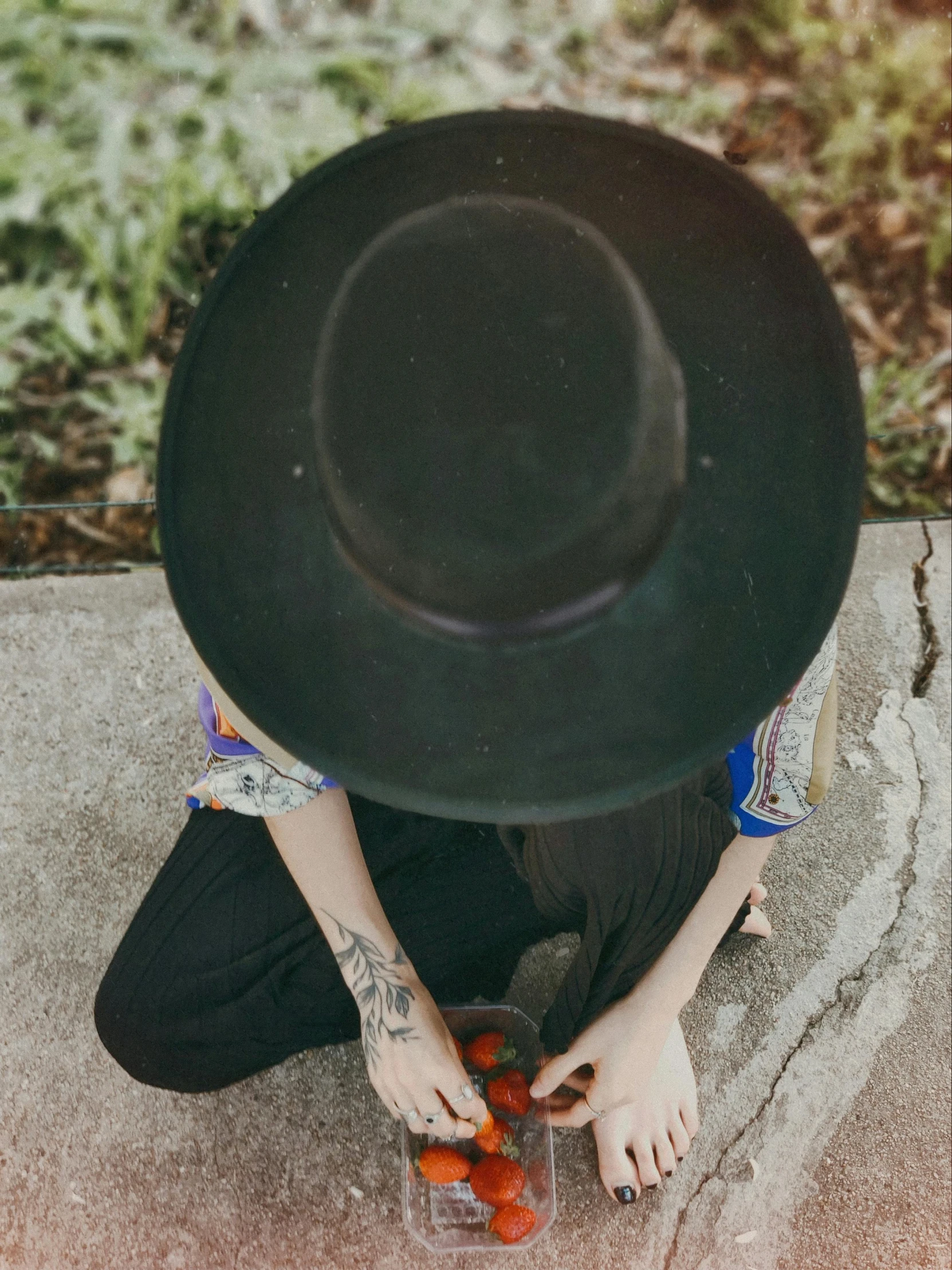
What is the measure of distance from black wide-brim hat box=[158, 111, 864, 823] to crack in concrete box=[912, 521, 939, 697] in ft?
4.14

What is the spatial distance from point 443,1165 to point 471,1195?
0.31 feet

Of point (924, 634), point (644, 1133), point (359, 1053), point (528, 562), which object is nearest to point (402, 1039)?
point (359, 1053)

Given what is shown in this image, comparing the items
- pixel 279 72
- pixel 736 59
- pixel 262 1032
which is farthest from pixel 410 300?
pixel 736 59

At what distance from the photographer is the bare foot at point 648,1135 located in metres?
1.55

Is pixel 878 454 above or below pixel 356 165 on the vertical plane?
below

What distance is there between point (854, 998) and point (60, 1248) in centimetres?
140

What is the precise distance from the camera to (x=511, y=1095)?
152cm

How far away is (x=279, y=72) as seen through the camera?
2211 millimetres

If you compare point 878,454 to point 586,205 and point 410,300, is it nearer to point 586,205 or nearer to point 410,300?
point 586,205

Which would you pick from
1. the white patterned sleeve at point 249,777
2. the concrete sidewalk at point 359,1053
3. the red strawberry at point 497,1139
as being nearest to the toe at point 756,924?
the concrete sidewalk at point 359,1053

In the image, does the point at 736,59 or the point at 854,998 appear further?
the point at 736,59

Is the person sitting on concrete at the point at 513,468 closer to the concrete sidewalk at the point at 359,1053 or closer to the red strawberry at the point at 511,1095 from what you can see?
the red strawberry at the point at 511,1095

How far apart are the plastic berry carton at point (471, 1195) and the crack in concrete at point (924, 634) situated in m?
1.10

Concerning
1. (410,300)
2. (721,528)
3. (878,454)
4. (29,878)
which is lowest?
(29,878)
